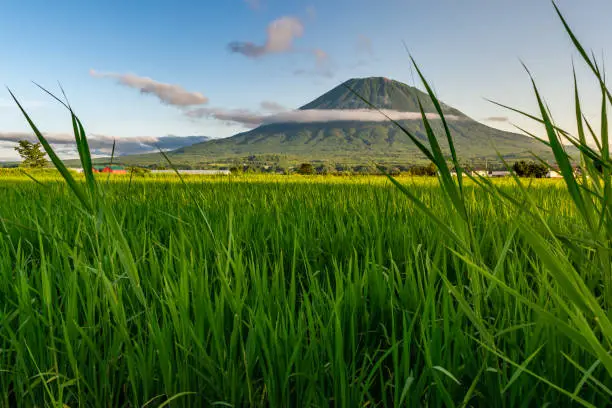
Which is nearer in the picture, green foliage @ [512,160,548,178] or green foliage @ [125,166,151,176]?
green foliage @ [512,160,548,178]

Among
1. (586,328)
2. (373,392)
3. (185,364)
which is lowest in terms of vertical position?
(373,392)

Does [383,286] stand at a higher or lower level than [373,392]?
higher

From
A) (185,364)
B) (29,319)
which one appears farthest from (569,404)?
(29,319)

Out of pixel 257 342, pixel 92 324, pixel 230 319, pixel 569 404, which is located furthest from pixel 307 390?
pixel 92 324

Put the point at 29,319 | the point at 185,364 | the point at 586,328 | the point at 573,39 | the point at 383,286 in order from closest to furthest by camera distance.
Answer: the point at 586,328
the point at 573,39
the point at 185,364
the point at 29,319
the point at 383,286

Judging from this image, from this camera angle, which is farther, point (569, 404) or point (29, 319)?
point (29, 319)

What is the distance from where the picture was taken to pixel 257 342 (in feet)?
3.27

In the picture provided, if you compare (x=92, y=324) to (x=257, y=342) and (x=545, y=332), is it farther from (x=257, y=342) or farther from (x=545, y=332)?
(x=545, y=332)

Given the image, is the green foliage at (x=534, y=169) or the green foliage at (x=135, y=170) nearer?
the green foliage at (x=534, y=169)

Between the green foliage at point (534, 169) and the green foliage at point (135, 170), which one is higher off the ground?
the green foliage at point (534, 169)

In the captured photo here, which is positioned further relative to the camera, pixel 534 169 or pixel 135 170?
Result: pixel 135 170

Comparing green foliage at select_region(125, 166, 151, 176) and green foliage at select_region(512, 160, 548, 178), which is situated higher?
green foliage at select_region(512, 160, 548, 178)

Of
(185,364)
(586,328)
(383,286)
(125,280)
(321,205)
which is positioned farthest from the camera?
(321,205)

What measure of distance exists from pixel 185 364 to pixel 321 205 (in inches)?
97.9
